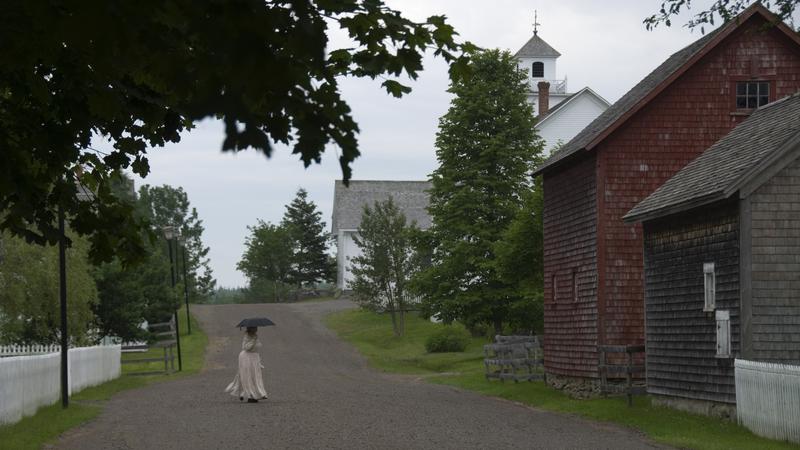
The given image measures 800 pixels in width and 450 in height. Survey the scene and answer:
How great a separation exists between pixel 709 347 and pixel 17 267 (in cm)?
2675

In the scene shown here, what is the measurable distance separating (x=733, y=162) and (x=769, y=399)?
20.4 ft

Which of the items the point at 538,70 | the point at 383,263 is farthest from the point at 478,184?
the point at 538,70

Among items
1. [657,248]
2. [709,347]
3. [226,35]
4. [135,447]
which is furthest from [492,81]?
[226,35]

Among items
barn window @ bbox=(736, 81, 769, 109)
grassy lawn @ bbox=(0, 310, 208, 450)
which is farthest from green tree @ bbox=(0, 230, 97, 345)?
barn window @ bbox=(736, 81, 769, 109)

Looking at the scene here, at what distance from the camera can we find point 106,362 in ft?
115

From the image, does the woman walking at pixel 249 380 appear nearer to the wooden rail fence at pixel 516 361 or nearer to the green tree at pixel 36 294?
the wooden rail fence at pixel 516 361

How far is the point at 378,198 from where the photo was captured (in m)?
93.9

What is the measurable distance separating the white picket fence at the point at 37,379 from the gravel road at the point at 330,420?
1152 mm

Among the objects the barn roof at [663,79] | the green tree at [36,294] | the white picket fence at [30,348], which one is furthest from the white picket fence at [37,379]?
the barn roof at [663,79]

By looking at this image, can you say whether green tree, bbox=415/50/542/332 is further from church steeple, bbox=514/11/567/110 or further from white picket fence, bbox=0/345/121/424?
church steeple, bbox=514/11/567/110

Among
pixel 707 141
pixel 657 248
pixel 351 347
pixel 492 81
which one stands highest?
pixel 492 81

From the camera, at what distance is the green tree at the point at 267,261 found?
96.8m

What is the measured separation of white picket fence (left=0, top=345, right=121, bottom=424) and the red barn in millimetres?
11852

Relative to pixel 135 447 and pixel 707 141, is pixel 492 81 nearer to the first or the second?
pixel 707 141
